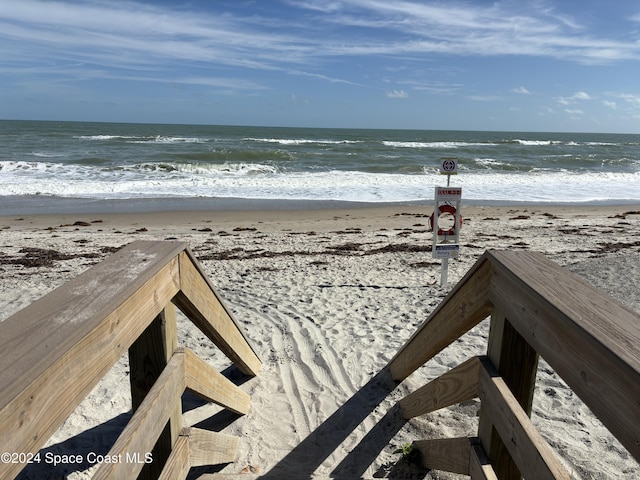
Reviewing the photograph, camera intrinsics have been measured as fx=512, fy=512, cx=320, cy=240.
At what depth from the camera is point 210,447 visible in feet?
8.55

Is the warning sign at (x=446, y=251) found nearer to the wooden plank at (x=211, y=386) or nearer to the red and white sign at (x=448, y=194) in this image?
the red and white sign at (x=448, y=194)

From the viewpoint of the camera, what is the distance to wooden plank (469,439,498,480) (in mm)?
1846

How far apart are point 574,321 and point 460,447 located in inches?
47.4

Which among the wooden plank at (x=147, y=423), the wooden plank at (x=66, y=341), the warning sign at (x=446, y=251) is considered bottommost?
the warning sign at (x=446, y=251)

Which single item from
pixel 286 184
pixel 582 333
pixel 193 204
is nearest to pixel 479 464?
pixel 582 333

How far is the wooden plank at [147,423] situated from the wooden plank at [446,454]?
1226 mm

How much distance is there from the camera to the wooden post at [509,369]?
1.77 m

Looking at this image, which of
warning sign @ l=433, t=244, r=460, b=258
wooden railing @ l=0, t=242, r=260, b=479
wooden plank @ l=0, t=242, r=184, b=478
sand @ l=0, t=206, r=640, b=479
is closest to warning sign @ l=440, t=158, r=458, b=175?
warning sign @ l=433, t=244, r=460, b=258

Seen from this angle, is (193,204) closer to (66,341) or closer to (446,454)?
(446,454)

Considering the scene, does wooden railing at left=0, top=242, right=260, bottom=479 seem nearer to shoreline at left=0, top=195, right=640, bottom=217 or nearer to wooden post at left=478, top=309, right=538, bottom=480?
wooden post at left=478, top=309, right=538, bottom=480

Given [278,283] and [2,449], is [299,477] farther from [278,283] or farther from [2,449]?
[278,283]

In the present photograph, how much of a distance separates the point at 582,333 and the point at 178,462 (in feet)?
5.33

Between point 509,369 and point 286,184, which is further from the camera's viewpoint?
point 286,184

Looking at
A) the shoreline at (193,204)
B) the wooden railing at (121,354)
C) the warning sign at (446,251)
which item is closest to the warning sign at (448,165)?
the warning sign at (446,251)
